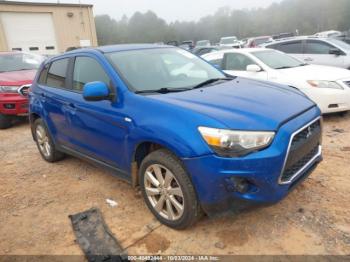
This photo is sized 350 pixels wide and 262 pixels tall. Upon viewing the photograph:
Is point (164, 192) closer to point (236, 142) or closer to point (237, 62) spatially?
point (236, 142)

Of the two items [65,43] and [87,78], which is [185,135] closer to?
[87,78]

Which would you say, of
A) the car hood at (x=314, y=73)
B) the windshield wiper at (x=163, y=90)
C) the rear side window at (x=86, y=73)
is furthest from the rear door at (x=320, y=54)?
the rear side window at (x=86, y=73)

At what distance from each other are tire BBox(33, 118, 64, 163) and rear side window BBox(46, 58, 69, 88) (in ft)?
2.15

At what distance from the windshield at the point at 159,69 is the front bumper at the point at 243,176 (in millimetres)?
1126

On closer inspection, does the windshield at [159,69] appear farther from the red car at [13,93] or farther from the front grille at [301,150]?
the red car at [13,93]

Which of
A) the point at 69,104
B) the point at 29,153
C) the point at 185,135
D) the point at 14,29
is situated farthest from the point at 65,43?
the point at 185,135

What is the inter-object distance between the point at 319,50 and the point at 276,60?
3.15m

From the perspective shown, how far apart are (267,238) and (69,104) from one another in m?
2.67

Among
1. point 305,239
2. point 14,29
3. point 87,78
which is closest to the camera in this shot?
point 305,239

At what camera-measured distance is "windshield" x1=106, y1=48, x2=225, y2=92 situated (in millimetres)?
3420

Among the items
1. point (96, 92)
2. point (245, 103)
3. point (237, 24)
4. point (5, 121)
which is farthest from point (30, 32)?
point (237, 24)

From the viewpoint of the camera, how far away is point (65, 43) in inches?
1067

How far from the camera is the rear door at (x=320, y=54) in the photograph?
907 cm

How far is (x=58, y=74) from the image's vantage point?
450 centimetres
